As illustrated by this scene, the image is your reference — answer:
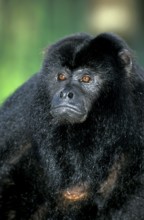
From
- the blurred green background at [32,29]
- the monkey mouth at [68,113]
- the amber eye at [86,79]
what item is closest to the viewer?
the monkey mouth at [68,113]

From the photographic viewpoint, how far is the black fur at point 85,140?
9.19 meters

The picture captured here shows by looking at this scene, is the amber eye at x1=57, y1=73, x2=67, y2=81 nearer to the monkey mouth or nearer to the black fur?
the black fur

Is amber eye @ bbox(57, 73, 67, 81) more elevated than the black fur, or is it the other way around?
amber eye @ bbox(57, 73, 67, 81)

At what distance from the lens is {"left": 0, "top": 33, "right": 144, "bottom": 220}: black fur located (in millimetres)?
9188

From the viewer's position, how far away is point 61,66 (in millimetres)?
9234

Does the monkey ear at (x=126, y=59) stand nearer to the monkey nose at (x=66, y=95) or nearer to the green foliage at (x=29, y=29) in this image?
the monkey nose at (x=66, y=95)

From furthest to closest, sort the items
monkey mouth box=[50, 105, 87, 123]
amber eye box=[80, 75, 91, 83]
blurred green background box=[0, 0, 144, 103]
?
blurred green background box=[0, 0, 144, 103], amber eye box=[80, 75, 91, 83], monkey mouth box=[50, 105, 87, 123]

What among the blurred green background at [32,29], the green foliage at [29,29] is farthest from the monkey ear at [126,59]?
the green foliage at [29,29]

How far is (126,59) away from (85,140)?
0.88 m

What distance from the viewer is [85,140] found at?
9289 mm

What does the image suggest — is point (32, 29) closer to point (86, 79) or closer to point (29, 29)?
point (29, 29)

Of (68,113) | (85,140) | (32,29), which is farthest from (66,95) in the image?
(32,29)

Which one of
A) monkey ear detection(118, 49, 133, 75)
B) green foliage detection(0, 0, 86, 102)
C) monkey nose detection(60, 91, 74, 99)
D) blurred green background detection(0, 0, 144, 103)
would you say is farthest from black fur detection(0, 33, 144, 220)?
green foliage detection(0, 0, 86, 102)

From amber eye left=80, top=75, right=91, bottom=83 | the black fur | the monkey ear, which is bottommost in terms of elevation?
the black fur
